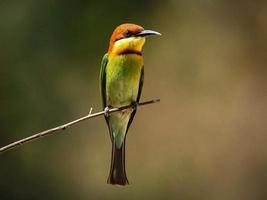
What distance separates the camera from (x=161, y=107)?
477 centimetres

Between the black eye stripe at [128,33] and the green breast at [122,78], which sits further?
the green breast at [122,78]

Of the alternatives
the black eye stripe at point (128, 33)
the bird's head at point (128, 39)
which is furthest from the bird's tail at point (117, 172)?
the black eye stripe at point (128, 33)

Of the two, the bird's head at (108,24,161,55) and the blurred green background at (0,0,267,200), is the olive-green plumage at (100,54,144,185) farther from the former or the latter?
the blurred green background at (0,0,267,200)

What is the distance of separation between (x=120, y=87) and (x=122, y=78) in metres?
0.03

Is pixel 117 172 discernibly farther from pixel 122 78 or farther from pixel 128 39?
pixel 128 39

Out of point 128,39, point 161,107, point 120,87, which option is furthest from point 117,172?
point 161,107

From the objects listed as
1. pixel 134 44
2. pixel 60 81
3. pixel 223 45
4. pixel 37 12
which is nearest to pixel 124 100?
pixel 134 44

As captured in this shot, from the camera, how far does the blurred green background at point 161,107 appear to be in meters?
4.54

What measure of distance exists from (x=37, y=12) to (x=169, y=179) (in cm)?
132

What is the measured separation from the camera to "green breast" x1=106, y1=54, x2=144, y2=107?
2.04m

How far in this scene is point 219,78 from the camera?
16.1ft

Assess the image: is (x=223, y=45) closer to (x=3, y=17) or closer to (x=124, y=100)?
(x=3, y=17)

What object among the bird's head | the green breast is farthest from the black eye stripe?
the green breast

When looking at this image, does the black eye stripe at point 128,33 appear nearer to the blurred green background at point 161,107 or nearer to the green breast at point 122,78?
the green breast at point 122,78
